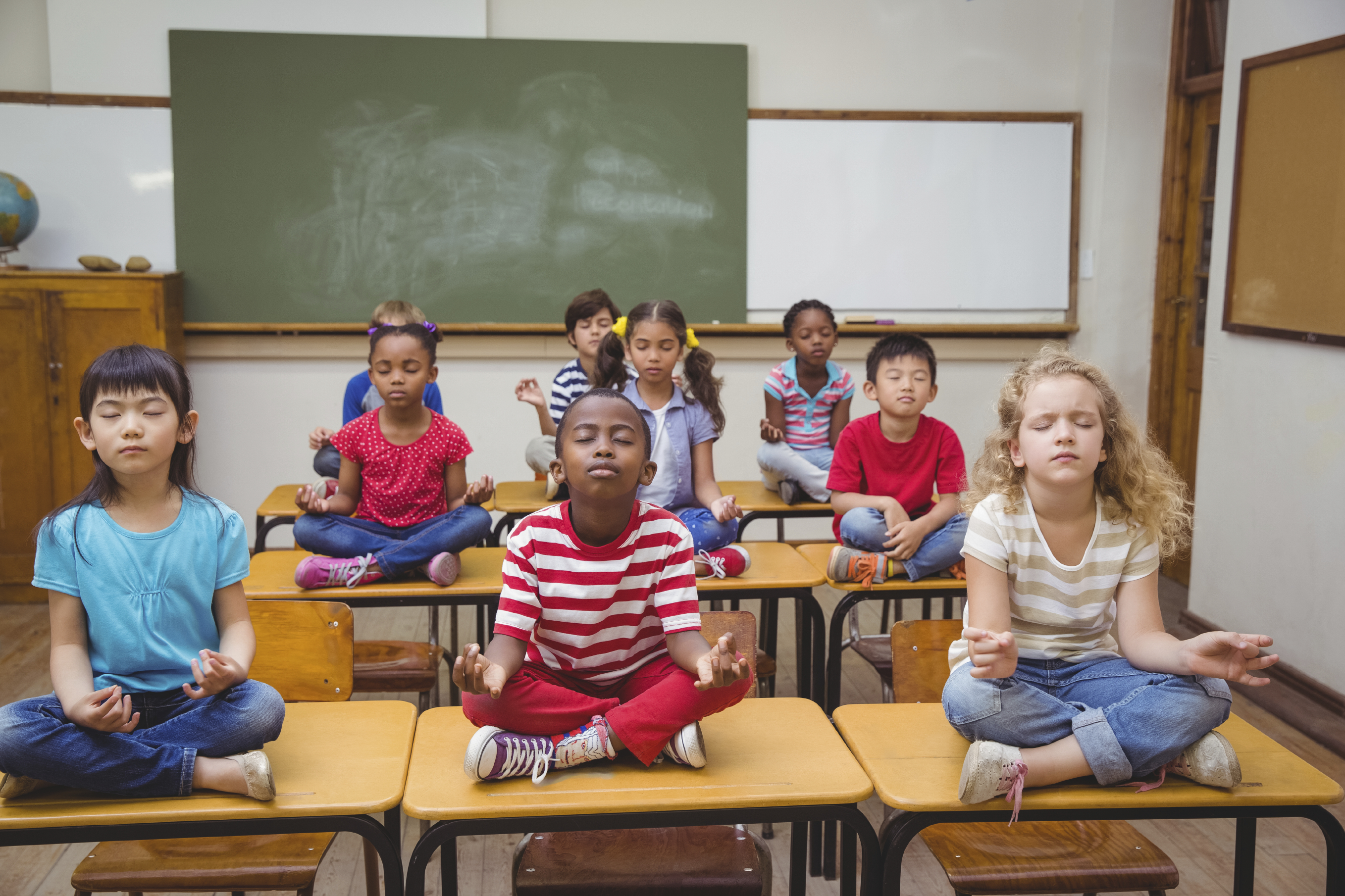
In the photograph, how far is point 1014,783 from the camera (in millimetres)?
1301

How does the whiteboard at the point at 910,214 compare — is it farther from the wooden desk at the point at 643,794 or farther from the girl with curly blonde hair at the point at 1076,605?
the wooden desk at the point at 643,794

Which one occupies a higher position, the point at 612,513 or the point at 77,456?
the point at 612,513

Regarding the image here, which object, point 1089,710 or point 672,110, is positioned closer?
point 1089,710

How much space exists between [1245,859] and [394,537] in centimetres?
186

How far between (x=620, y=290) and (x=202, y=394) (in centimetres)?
189

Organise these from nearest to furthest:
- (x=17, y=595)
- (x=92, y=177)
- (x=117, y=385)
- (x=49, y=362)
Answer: (x=117, y=385), (x=49, y=362), (x=17, y=595), (x=92, y=177)

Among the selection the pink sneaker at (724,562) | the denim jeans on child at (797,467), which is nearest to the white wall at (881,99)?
the denim jeans on child at (797,467)

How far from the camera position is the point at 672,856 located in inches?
59.1

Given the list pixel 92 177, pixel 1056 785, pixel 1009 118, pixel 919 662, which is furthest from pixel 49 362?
pixel 1009 118

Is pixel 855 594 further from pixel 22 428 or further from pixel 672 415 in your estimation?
pixel 22 428

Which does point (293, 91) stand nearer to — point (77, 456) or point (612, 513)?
point (77, 456)

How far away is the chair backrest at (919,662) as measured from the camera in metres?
1.79

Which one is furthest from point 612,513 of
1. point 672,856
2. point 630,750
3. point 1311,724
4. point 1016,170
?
point 1016,170

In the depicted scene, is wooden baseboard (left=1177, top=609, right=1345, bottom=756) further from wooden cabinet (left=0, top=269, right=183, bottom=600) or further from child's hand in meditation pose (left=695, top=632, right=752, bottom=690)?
wooden cabinet (left=0, top=269, right=183, bottom=600)
